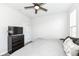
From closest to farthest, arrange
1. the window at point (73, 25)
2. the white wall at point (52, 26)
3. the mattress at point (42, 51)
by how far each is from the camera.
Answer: the mattress at point (42, 51)
the window at point (73, 25)
the white wall at point (52, 26)

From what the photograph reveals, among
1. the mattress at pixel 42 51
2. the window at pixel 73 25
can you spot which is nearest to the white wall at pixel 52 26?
the window at pixel 73 25

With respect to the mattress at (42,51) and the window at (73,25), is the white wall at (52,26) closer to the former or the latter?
the window at (73,25)

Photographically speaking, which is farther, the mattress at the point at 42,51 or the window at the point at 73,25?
the window at the point at 73,25

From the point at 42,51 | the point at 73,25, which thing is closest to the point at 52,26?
the point at 73,25

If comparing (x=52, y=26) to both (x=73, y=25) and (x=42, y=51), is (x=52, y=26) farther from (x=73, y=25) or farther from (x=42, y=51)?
(x=42, y=51)

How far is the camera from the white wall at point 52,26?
10.2 ft

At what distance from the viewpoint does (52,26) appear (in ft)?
10.7

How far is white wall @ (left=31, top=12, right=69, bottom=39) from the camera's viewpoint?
3101 mm

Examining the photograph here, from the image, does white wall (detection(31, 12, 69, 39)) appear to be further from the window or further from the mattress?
the mattress

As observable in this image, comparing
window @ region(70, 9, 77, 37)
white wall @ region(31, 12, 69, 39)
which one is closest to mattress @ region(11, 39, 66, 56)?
window @ region(70, 9, 77, 37)

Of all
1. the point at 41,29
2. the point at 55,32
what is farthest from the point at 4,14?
the point at 55,32

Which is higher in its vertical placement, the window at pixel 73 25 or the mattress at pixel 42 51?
the window at pixel 73 25

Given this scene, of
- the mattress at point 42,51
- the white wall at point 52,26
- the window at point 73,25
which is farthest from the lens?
the white wall at point 52,26

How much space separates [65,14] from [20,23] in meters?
1.98
